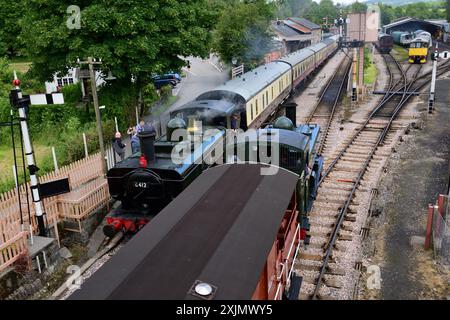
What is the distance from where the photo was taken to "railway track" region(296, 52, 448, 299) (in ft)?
29.6

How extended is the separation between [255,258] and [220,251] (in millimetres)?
462

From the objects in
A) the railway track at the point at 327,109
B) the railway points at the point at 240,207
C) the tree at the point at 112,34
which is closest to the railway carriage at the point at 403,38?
the railway track at the point at 327,109

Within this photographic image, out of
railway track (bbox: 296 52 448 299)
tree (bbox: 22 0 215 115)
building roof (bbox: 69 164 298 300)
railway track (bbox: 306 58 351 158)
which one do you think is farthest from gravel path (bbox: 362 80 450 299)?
tree (bbox: 22 0 215 115)

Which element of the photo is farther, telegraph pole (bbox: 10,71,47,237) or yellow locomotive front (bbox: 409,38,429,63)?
yellow locomotive front (bbox: 409,38,429,63)

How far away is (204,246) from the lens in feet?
18.7

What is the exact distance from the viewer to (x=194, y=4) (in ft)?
59.0

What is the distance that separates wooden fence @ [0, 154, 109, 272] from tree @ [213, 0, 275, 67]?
19774mm

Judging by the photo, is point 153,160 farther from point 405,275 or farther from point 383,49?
point 383,49

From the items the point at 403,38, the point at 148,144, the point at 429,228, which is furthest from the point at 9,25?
the point at 403,38

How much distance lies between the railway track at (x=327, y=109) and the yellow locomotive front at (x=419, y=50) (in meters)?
9.34

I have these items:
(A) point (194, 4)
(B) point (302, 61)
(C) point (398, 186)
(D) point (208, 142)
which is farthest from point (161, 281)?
(B) point (302, 61)

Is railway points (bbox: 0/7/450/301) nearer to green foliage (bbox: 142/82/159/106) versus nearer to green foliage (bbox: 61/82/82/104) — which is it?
green foliage (bbox: 142/82/159/106)

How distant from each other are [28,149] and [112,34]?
25.3 feet

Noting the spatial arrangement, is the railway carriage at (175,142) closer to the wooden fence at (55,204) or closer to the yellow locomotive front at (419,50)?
the wooden fence at (55,204)
